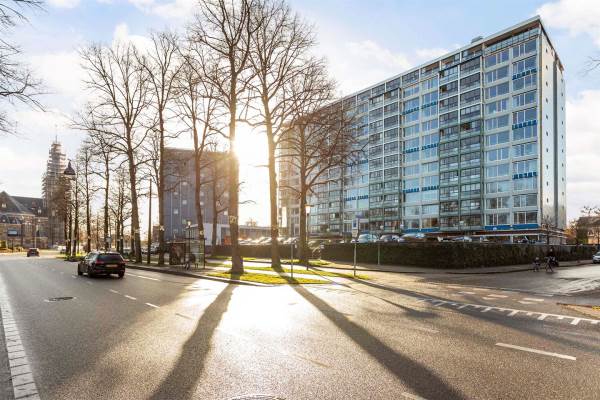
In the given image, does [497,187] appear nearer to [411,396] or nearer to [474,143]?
[474,143]

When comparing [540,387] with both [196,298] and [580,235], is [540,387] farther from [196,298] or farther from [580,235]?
[580,235]

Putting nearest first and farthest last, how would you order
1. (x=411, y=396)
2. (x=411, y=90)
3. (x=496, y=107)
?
(x=411, y=396) → (x=496, y=107) → (x=411, y=90)

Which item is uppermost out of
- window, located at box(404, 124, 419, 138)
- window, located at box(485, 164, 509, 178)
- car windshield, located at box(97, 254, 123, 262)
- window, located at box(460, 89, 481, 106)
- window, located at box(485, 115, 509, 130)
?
window, located at box(460, 89, 481, 106)

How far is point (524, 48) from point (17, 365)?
Answer: 77.9 meters

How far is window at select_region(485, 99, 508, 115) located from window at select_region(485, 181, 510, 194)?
11.9 metres

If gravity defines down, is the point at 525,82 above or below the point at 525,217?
above

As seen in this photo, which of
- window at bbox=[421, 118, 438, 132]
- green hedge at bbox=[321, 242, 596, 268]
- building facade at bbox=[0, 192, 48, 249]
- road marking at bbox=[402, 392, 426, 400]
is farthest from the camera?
building facade at bbox=[0, 192, 48, 249]

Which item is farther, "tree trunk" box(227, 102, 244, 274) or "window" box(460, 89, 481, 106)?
"window" box(460, 89, 481, 106)

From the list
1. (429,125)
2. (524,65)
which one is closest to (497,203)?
(429,125)

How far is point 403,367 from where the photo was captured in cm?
619

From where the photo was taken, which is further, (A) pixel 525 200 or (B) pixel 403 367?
(A) pixel 525 200

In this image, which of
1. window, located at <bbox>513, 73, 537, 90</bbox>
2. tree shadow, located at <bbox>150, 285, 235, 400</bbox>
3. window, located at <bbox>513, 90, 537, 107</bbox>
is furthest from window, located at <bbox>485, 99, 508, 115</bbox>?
tree shadow, located at <bbox>150, 285, 235, 400</bbox>

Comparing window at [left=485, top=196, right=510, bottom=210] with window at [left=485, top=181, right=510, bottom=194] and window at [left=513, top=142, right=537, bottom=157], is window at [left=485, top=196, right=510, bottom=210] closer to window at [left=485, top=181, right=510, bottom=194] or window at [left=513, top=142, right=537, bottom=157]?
window at [left=485, top=181, right=510, bottom=194]

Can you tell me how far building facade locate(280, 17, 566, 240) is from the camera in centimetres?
6694
